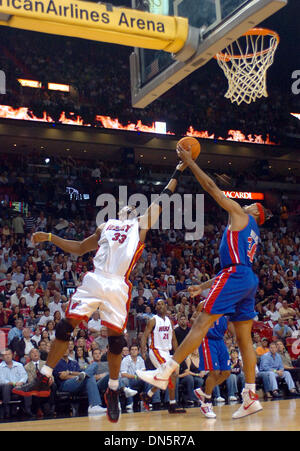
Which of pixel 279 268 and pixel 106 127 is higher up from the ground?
pixel 106 127

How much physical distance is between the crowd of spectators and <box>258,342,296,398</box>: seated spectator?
37.2ft

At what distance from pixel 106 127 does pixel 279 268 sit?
758 cm

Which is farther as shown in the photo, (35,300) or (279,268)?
(279,268)

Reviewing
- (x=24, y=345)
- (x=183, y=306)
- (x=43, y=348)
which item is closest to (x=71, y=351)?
(x=43, y=348)

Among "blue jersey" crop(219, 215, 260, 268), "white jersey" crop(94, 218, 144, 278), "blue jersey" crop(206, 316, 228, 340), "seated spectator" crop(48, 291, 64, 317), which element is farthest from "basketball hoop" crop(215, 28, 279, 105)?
"seated spectator" crop(48, 291, 64, 317)

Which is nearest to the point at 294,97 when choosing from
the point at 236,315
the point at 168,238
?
the point at 168,238

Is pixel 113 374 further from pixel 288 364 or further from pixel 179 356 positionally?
pixel 288 364

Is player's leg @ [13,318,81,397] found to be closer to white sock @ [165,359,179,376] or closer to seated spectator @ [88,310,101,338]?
white sock @ [165,359,179,376]

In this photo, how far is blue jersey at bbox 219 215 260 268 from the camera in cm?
489

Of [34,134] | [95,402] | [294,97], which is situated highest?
[294,97]

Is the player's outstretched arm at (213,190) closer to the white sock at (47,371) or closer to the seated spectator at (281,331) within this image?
the white sock at (47,371)

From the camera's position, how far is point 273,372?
373 inches

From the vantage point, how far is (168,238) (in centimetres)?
1683
